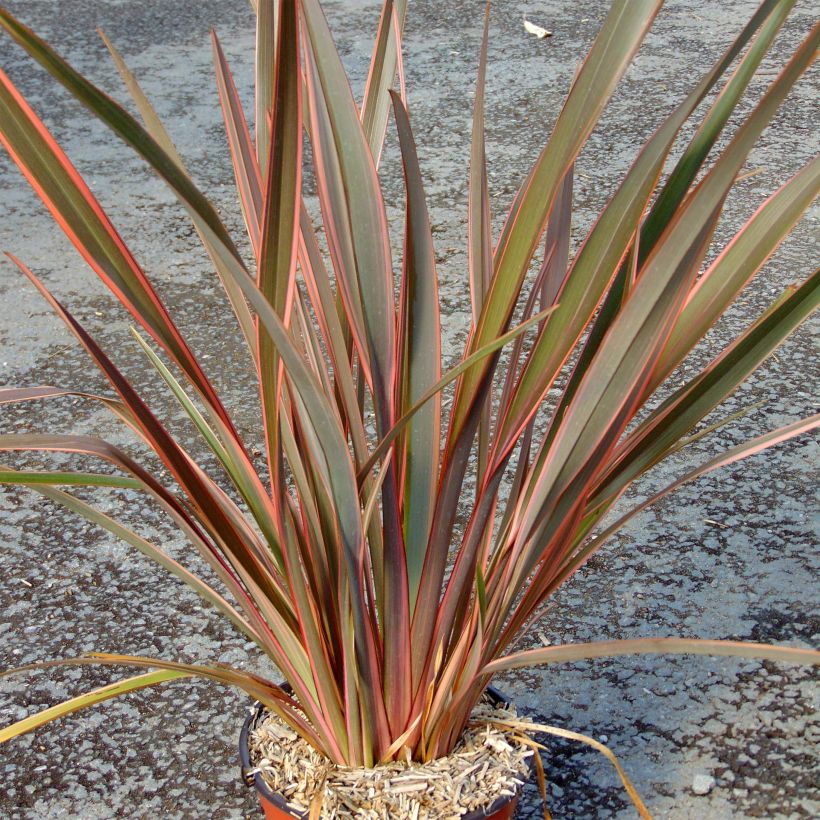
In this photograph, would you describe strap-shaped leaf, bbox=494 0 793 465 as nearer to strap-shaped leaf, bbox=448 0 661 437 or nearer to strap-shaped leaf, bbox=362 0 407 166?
strap-shaped leaf, bbox=448 0 661 437

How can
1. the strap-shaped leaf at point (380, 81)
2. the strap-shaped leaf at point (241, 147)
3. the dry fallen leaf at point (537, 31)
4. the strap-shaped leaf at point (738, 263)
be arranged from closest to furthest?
1. the strap-shaped leaf at point (738, 263)
2. the strap-shaped leaf at point (241, 147)
3. the strap-shaped leaf at point (380, 81)
4. the dry fallen leaf at point (537, 31)

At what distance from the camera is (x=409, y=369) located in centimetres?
86

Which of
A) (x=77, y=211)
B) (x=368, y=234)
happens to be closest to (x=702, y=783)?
(x=368, y=234)

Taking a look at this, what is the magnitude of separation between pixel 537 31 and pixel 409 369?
3214mm

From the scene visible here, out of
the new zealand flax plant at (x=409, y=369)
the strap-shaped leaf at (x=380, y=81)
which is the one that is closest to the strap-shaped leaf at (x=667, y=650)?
the new zealand flax plant at (x=409, y=369)

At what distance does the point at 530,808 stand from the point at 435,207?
5.81 feet

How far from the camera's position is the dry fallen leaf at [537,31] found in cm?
374

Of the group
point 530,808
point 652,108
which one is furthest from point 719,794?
point 652,108

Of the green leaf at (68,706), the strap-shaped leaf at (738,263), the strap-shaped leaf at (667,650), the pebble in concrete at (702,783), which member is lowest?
the pebble in concrete at (702,783)

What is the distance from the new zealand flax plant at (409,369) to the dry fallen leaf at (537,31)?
9.67 ft

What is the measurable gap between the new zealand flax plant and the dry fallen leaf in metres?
2.95

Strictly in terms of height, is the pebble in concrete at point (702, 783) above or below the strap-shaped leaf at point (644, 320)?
below

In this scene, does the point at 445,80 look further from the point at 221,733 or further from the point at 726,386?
the point at 726,386

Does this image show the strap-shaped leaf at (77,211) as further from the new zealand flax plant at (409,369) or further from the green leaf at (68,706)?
the green leaf at (68,706)
